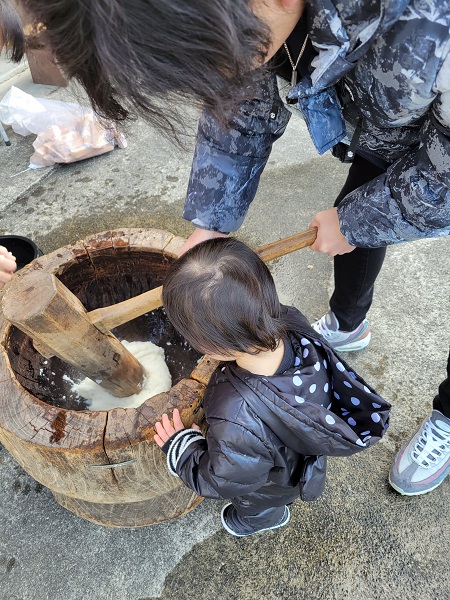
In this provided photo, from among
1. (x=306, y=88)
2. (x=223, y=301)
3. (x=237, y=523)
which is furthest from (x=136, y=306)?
(x=237, y=523)

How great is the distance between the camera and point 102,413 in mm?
1271

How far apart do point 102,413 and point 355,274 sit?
112 centimetres

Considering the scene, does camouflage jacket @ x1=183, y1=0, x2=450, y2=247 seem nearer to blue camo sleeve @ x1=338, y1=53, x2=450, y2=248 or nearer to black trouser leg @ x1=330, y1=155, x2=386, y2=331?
blue camo sleeve @ x1=338, y1=53, x2=450, y2=248

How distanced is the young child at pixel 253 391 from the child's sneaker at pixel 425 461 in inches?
22.1

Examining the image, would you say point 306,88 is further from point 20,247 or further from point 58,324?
point 20,247

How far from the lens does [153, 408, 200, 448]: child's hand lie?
1.23 metres

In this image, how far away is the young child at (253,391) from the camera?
105 centimetres

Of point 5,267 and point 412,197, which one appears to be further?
point 5,267

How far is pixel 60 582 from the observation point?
1618 mm

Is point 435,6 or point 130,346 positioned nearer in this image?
point 435,6

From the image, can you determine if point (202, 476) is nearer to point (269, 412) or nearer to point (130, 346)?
point (269, 412)

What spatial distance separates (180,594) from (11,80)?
13.3ft

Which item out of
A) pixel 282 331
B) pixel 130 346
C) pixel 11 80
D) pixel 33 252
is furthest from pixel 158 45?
pixel 11 80

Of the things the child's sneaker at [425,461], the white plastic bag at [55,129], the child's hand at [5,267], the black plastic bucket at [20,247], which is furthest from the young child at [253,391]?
the white plastic bag at [55,129]
